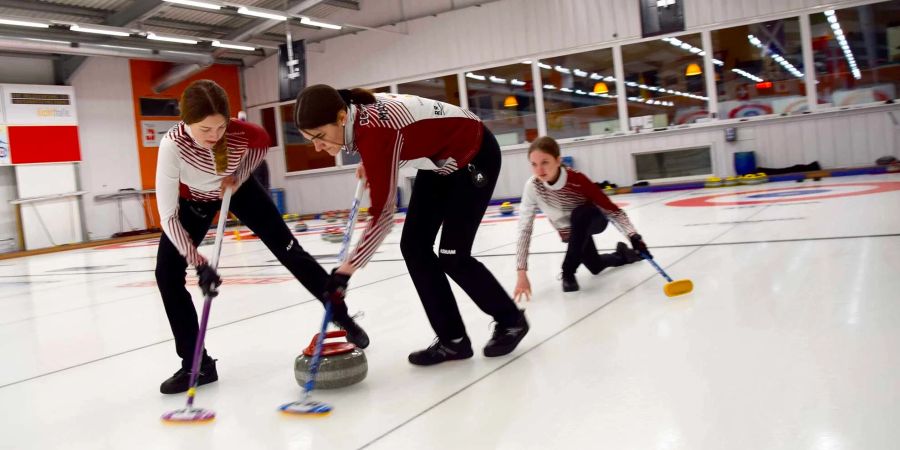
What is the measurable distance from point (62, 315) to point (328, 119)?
3.40 meters

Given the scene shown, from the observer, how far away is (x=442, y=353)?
2619 millimetres

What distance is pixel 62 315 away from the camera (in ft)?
15.2

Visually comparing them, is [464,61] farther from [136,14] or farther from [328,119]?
[328,119]

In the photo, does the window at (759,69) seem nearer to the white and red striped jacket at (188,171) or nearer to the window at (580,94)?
the window at (580,94)

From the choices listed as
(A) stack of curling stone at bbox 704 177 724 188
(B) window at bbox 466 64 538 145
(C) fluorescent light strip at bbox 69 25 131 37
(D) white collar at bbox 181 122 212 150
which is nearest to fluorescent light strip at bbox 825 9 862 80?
(A) stack of curling stone at bbox 704 177 724 188

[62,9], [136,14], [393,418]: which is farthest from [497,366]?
[62,9]

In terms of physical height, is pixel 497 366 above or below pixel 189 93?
below

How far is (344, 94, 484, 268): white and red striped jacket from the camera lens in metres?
2.22

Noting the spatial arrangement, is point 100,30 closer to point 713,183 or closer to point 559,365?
point 713,183

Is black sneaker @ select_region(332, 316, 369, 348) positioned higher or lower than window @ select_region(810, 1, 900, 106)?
lower

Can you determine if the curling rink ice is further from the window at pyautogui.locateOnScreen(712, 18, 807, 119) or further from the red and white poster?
the red and white poster

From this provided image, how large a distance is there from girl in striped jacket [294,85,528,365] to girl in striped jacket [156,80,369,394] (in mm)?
353

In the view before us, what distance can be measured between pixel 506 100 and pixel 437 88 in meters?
1.65

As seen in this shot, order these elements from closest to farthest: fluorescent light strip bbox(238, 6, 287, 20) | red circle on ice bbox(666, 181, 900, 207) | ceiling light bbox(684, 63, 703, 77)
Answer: red circle on ice bbox(666, 181, 900, 207)
fluorescent light strip bbox(238, 6, 287, 20)
ceiling light bbox(684, 63, 703, 77)
